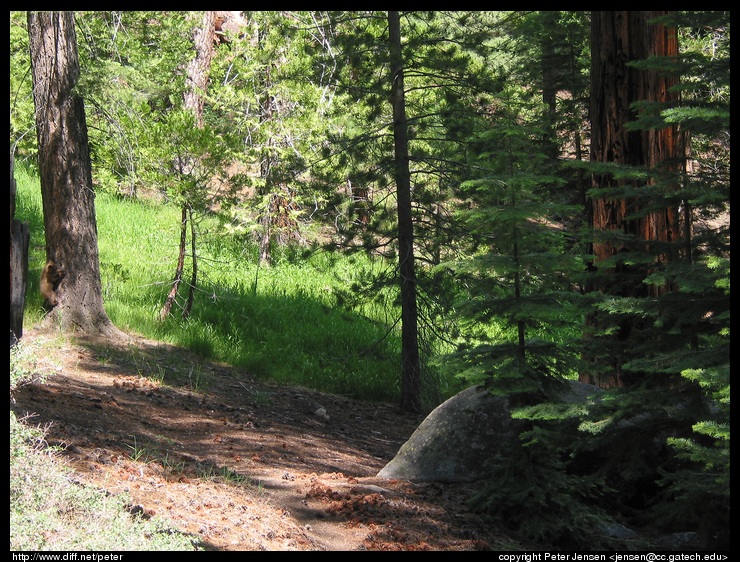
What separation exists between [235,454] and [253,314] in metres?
5.60

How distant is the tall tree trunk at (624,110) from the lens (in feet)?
23.7

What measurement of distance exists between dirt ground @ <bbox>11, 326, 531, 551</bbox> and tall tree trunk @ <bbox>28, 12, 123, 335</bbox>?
645 millimetres

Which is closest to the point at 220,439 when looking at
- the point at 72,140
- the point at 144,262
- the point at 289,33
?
the point at 72,140

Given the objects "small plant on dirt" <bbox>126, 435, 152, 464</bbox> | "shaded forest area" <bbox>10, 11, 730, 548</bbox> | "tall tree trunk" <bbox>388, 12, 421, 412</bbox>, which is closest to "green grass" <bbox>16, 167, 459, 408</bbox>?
"shaded forest area" <bbox>10, 11, 730, 548</bbox>

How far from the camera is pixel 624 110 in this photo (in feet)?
24.8

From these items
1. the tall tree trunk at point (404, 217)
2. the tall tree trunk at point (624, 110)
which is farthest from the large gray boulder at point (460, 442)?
the tall tree trunk at point (404, 217)

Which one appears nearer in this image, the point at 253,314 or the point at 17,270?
Answer: the point at 17,270

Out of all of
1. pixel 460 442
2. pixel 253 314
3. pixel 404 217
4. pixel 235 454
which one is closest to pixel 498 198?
pixel 460 442

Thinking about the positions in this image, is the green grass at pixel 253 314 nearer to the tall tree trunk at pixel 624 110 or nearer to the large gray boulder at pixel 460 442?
the tall tree trunk at pixel 624 110

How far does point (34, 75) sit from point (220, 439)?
217 inches

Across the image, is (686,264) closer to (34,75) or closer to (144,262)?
(34,75)

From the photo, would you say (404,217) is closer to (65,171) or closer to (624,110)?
(624,110)

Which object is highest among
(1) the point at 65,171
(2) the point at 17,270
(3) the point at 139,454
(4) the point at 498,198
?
(1) the point at 65,171

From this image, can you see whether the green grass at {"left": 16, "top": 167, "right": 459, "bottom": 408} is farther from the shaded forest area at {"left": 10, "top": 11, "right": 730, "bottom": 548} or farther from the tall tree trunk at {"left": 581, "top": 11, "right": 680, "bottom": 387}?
the tall tree trunk at {"left": 581, "top": 11, "right": 680, "bottom": 387}
